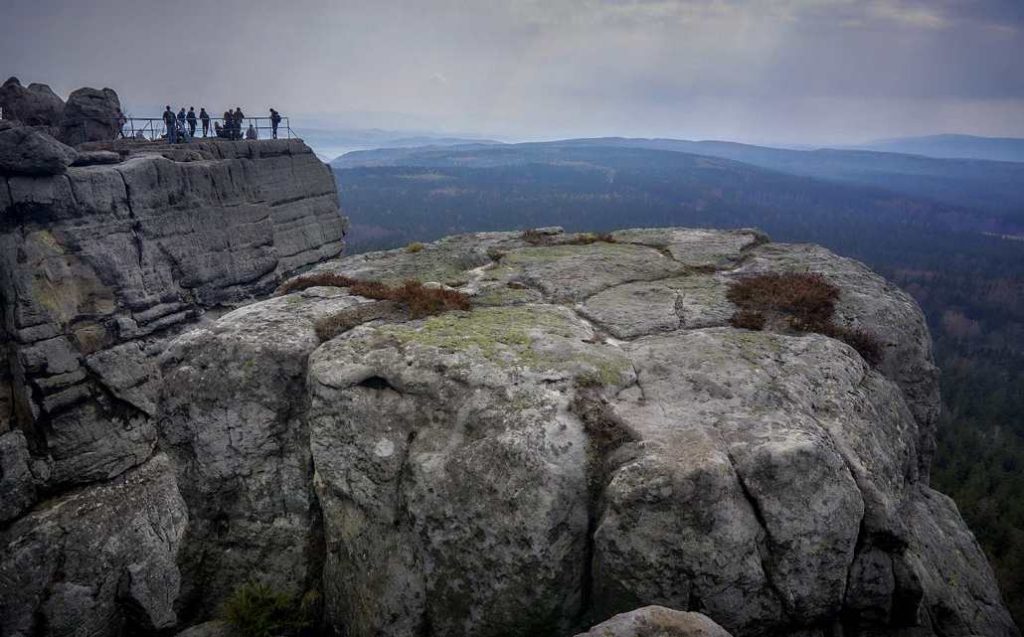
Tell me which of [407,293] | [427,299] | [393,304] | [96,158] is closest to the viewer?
[427,299]

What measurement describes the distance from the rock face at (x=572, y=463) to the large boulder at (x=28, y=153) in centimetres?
3459

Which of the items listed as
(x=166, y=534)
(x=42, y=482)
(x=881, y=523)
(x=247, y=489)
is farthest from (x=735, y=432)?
(x=42, y=482)

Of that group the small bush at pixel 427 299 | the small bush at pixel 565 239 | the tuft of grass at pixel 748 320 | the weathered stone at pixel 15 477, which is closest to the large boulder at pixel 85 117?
the weathered stone at pixel 15 477

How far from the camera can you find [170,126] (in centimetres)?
5556

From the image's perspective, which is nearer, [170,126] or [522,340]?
[522,340]

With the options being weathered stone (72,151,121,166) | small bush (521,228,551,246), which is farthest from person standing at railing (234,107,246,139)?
small bush (521,228,551,246)

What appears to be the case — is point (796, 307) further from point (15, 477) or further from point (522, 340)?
point (15, 477)

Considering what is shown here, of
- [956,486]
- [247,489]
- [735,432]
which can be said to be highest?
[735,432]

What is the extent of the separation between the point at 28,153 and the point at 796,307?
45322mm

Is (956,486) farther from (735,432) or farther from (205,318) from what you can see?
(205,318)

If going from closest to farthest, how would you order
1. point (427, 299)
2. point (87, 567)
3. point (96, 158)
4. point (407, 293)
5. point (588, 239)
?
point (427, 299)
point (407, 293)
point (588, 239)
point (87, 567)
point (96, 158)

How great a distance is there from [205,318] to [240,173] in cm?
1592

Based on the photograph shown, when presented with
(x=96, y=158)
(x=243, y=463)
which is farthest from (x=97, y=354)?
(x=243, y=463)

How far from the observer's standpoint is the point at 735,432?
28.7 feet
